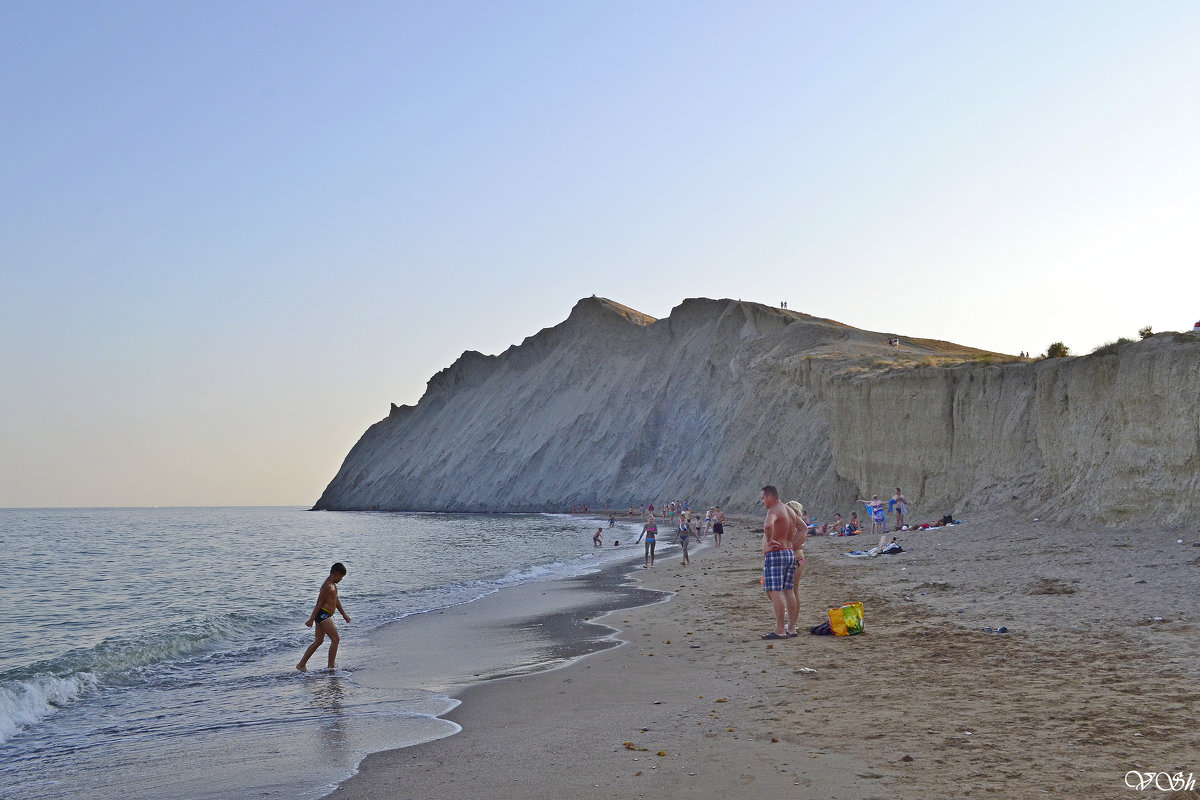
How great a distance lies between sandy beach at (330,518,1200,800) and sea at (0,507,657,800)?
31.3 inches

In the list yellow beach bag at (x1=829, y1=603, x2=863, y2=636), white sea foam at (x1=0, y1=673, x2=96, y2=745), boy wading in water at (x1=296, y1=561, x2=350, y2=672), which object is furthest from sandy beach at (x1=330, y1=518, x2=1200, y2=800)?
white sea foam at (x1=0, y1=673, x2=96, y2=745)

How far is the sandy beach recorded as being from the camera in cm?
472

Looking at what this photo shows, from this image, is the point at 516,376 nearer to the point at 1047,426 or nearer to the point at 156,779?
the point at 1047,426

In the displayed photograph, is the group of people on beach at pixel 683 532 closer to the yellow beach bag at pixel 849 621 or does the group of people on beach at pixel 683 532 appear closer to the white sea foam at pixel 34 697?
the yellow beach bag at pixel 849 621

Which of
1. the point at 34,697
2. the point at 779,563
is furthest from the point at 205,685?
the point at 779,563

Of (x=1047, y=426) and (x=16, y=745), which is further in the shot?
(x=1047, y=426)

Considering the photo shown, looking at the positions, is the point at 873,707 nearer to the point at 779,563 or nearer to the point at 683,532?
the point at 779,563

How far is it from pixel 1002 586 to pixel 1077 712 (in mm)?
6817

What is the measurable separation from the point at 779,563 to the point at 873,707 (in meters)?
3.36

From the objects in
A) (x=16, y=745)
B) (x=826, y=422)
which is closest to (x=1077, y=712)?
(x=16, y=745)

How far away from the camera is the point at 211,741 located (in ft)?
22.9

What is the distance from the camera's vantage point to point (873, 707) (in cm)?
620

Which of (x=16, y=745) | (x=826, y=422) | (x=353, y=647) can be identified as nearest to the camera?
(x=16, y=745)

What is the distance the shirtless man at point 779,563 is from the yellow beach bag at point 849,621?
466 mm
